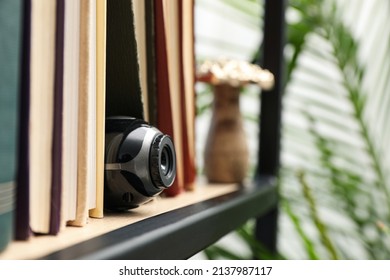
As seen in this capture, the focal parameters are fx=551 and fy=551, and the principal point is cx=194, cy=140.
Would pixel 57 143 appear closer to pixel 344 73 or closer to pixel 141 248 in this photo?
pixel 141 248

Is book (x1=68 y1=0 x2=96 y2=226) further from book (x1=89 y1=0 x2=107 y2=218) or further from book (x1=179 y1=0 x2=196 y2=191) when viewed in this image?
book (x1=179 y1=0 x2=196 y2=191)

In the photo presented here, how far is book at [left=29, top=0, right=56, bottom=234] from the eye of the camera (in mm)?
307

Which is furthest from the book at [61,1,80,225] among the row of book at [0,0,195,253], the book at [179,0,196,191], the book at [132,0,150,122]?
the book at [179,0,196,191]

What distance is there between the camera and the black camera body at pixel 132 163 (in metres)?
0.41

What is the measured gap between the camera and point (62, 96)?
33 centimetres

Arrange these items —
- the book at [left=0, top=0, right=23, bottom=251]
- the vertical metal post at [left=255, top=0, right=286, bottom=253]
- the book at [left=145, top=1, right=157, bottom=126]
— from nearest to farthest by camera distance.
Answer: the book at [left=0, top=0, right=23, bottom=251]
the book at [left=145, top=1, right=157, bottom=126]
the vertical metal post at [left=255, top=0, right=286, bottom=253]

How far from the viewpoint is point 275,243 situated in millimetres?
911

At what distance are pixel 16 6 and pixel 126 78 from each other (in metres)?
0.16

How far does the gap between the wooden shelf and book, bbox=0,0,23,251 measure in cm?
2

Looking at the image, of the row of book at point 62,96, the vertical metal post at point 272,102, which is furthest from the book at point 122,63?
the vertical metal post at point 272,102

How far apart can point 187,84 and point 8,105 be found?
33 cm

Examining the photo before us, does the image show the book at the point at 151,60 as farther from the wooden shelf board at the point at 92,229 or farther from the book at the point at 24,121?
the book at the point at 24,121

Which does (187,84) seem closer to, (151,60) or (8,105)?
(151,60)
